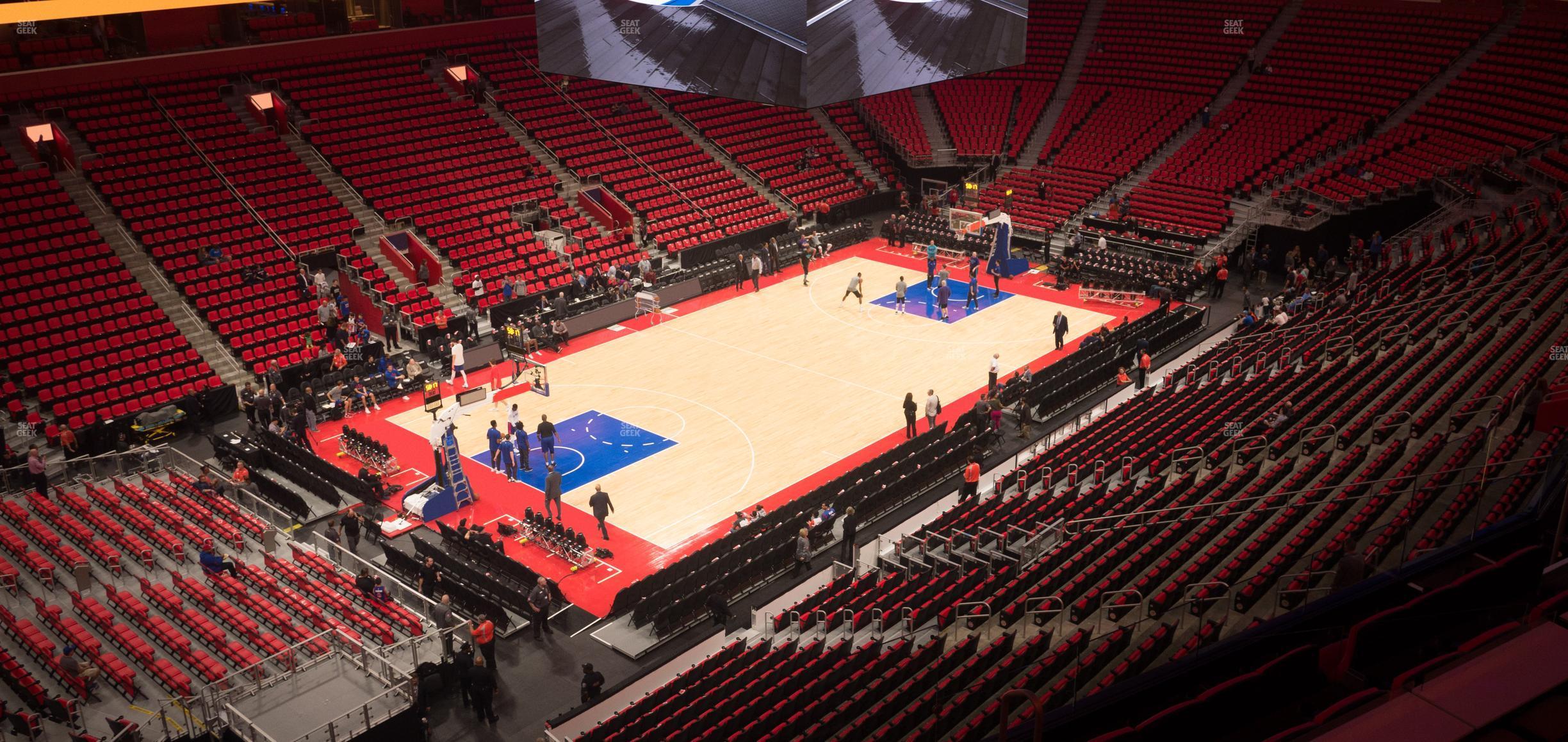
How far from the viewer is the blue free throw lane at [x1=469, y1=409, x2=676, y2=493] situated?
22.2m

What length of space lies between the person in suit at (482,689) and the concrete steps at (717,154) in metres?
24.6

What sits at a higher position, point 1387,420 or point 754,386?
point 1387,420

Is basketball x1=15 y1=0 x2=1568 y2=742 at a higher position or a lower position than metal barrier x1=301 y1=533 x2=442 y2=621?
higher

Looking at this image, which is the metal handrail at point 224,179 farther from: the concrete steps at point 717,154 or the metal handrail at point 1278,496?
the metal handrail at point 1278,496

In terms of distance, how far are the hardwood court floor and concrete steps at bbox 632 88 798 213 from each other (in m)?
5.54

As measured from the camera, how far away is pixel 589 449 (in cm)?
2316

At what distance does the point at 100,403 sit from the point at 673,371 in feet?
37.1

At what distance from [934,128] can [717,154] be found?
333 inches

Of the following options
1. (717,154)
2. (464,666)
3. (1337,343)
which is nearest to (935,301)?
(717,154)

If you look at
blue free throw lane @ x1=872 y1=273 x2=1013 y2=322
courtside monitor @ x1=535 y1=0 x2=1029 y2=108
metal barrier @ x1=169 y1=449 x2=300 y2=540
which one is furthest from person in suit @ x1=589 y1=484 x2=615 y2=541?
blue free throw lane @ x1=872 y1=273 x2=1013 y2=322

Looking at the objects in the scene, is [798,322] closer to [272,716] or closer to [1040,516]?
[1040,516]

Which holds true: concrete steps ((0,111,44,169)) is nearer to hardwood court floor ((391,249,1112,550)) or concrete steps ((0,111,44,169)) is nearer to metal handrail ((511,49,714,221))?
hardwood court floor ((391,249,1112,550))

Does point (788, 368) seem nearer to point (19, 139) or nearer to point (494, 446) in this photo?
point (494, 446)

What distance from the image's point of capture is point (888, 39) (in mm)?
10859
